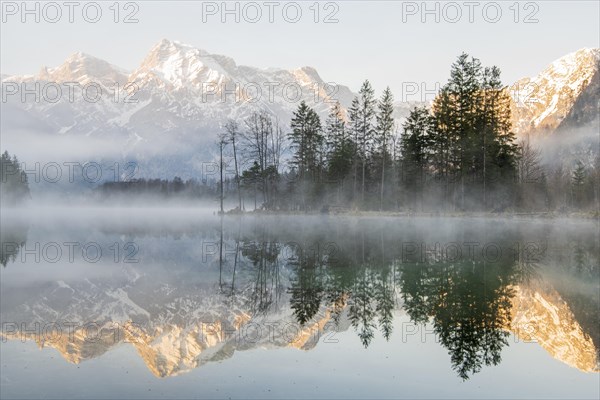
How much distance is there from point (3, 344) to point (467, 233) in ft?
108

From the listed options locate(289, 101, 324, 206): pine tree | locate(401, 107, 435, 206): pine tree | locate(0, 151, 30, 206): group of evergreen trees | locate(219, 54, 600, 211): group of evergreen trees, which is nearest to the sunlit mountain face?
Result: locate(219, 54, 600, 211): group of evergreen trees

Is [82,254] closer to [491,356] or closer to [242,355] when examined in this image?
[242,355]

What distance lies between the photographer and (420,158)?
74.6 metres

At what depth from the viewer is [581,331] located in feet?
42.1

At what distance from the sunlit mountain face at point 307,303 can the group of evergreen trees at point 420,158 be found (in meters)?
38.6

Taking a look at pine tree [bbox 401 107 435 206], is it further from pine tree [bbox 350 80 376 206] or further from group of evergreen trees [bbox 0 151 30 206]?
group of evergreen trees [bbox 0 151 30 206]

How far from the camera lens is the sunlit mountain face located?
39.1 feet

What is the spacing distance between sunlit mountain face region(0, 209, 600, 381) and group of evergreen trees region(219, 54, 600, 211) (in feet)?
126

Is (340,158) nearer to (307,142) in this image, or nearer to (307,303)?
(307,142)

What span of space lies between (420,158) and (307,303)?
61216 millimetres

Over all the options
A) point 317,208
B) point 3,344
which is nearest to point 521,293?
point 3,344

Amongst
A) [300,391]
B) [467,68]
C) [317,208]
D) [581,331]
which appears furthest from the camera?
[317,208]

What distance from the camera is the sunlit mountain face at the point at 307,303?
11914mm

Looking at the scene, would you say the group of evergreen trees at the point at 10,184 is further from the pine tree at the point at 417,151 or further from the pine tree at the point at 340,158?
the pine tree at the point at 417,151
